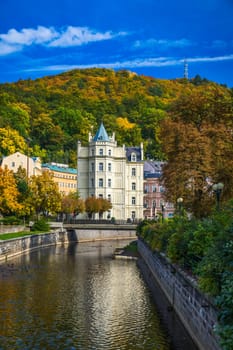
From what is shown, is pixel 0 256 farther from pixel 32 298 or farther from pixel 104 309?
pixel 104 309

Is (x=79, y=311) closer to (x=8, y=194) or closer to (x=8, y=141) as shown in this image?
(x=8, y=194)

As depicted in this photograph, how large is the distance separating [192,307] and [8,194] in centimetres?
5215

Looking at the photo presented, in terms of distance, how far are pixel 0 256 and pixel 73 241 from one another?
124 ft

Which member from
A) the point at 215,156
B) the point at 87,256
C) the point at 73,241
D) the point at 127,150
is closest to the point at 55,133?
the point at 127,150

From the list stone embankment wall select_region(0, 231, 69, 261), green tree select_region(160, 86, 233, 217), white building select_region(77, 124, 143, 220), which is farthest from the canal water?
white building select_region(77, 124, 143, 220)

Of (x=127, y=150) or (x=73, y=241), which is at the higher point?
(x=127, y=150)

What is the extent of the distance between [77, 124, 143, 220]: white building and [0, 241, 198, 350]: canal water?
6136 cm

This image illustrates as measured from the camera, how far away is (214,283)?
1420cm

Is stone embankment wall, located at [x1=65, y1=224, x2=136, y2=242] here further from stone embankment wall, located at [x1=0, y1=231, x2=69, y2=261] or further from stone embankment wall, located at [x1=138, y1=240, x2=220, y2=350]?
stone embankment wall, located at [x1=138, y1=240, x2=220, y2=350]

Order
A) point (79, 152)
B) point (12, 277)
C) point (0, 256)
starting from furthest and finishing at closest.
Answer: point (79, 152) → point (0, 256) → point (12, 277)

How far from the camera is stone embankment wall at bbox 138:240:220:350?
15.7m

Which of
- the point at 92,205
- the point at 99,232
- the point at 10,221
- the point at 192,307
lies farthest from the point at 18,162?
the point at 192,307

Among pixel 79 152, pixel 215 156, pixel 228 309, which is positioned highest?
pixel 79 152

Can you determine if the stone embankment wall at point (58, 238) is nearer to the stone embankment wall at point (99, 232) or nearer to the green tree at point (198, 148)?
the stone embankment wall at point (99, 232)
